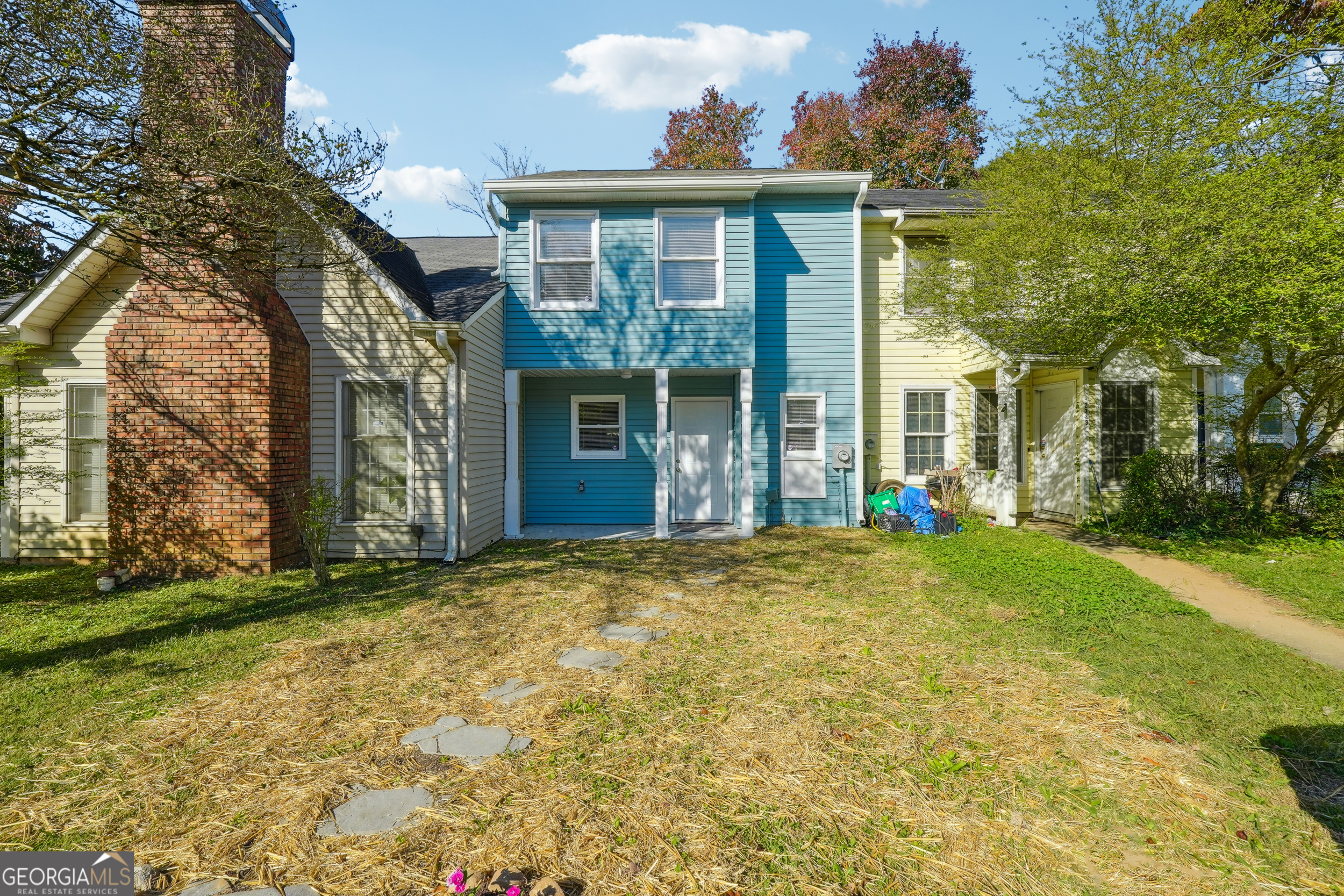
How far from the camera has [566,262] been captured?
31.9 ft

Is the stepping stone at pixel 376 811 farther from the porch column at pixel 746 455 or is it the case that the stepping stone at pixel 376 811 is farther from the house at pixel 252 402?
the porch column at pixel 746 455

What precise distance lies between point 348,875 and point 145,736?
1.96 meters

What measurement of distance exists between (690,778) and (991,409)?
10.0 meters

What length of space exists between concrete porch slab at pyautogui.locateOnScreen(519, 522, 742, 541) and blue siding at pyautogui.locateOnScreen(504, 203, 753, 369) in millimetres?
2641

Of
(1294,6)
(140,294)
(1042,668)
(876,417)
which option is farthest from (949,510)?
(140,294)

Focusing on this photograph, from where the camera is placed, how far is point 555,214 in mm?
9727

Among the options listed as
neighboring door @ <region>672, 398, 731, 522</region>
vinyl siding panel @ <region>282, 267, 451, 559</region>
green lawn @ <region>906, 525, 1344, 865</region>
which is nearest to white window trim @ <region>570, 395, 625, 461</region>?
neighboring door @ <region>672, 398, 731, 522</region>

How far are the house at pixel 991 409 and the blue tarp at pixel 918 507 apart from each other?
832mm

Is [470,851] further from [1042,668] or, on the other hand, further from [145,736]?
[1042,668]

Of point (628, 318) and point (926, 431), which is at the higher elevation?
point (628, 318)

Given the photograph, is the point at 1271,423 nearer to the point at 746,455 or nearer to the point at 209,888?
the point at 746,455

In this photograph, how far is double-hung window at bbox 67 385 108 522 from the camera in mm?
8289

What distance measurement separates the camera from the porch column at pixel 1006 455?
393 inches

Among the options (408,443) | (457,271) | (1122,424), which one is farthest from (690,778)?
(1122,424)
